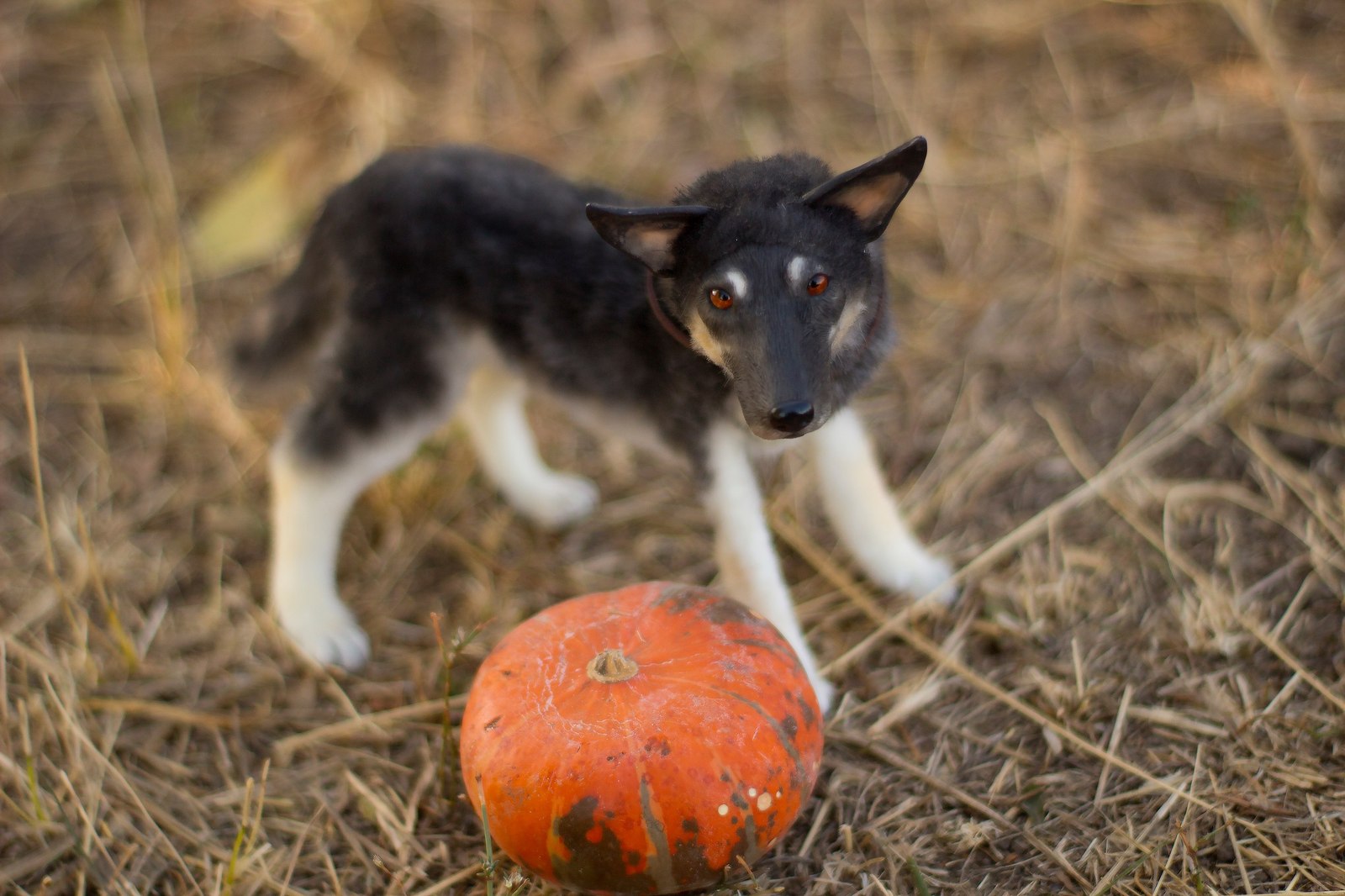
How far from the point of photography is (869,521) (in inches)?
167


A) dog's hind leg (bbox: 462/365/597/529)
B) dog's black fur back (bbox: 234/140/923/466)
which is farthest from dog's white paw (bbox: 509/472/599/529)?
dog's black fur back (bbox: 234/140/923/466)

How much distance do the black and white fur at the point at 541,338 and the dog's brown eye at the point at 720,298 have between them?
0.01 meters

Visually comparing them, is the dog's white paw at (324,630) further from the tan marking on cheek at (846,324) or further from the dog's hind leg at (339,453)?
the tan marking on cheek at (846,324)

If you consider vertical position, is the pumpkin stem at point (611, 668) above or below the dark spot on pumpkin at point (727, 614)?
above

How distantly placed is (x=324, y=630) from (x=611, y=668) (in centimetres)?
175

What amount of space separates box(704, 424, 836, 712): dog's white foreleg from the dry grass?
0.27 m

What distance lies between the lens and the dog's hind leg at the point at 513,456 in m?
4.79

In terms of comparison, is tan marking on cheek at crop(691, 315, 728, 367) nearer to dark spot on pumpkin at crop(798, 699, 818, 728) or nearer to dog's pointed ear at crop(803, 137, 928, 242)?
dog's pointed ear at crop(803, 137, 928, 242)

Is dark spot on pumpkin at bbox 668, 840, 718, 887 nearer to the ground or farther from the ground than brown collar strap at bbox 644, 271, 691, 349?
nearer to the ground

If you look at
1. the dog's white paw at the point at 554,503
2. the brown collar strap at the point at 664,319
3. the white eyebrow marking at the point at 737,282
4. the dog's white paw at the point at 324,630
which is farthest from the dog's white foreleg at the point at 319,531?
the white eyebrow marking at the point at 737,282

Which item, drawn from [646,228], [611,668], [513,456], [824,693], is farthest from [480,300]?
[824,693]

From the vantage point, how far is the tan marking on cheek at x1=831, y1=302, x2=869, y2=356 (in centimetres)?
330

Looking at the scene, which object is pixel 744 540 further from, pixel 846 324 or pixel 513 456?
pixel 513 456

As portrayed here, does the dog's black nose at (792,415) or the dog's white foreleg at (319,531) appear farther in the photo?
the dog's white foreleg at (319,531)
